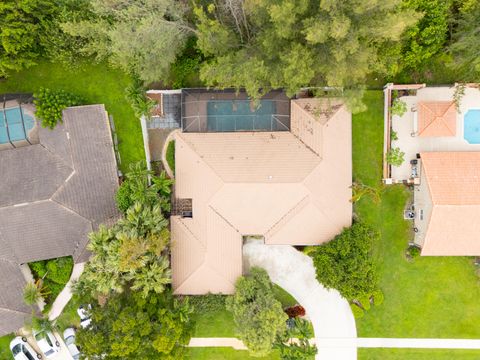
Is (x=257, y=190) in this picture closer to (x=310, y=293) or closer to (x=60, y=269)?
(x=310, y=293)

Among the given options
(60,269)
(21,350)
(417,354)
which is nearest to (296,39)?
(60,269)

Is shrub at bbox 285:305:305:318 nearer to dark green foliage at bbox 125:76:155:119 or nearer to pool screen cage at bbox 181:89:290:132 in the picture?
pool screen cage at bbox 181:89:290:132

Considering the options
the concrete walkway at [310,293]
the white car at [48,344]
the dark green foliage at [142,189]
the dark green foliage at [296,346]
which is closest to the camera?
the dark green foliage at [142,189]

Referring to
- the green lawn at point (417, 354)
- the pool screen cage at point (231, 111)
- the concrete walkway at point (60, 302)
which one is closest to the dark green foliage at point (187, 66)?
the pool screen cage at point (231, 111)

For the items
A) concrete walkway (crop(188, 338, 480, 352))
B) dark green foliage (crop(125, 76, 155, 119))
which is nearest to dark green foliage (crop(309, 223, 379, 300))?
concrete walkway (crop(188, 338, 480, 352))

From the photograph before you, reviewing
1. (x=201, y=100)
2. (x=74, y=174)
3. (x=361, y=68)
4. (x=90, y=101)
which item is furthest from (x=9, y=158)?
(x=361, y=68)

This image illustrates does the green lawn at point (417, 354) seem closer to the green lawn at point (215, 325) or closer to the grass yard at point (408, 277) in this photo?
the grass yard at point (408, 277)

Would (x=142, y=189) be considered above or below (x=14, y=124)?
below

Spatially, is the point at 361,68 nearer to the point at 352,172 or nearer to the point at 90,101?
the point at 352,172
